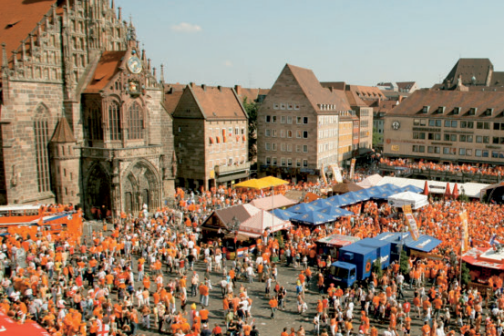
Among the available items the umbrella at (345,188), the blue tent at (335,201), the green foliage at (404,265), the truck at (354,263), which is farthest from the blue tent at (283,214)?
the umbrella at (345,188)

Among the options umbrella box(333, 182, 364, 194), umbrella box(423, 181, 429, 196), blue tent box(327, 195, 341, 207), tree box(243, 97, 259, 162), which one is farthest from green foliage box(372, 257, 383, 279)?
tree box(243, 97, 259, 162)

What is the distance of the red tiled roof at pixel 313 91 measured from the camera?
59.6m

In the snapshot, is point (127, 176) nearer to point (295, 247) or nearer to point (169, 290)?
point (295, 247)

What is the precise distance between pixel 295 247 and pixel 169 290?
8722mm

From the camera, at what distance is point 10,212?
97.2ft

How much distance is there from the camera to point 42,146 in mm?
Answer: 37031

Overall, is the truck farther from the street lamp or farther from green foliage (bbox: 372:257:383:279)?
the street lamp

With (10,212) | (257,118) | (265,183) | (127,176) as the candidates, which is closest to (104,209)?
(127,176)

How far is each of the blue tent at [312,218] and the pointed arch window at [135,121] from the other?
1623 centimetres

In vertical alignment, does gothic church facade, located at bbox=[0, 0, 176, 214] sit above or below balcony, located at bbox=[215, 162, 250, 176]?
above

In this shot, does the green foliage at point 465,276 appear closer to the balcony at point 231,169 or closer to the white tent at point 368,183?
the white tent at point 368,183

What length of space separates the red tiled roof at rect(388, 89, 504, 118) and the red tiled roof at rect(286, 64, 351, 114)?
26.3 ft

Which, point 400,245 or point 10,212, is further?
point 10,212

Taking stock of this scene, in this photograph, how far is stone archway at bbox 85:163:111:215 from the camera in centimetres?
3762
